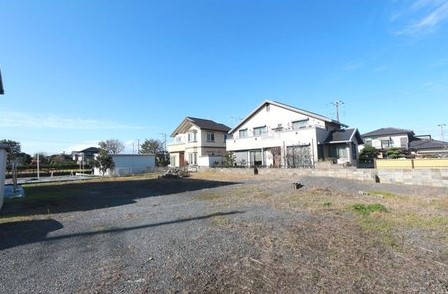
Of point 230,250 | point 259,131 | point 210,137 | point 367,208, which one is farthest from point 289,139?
point 230,250

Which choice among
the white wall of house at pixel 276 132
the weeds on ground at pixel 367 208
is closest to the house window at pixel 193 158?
the white wall of house at pixel 276 132

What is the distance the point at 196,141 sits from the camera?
3114 cm

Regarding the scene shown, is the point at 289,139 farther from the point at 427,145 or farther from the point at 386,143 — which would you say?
the point at 427,145

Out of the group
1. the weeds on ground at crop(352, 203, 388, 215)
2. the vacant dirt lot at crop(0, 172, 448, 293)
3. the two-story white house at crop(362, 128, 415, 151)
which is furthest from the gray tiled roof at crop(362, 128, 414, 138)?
the weeds on ground at crop(352, 203, 388, 215)

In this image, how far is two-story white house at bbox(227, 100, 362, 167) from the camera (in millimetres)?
21234

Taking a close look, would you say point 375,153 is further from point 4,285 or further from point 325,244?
point 4,285

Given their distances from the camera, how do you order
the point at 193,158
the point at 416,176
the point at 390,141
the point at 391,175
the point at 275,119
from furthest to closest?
the point at 390,141 → the point at 193,158 → the point at 275,119 → the point at 391,175 → the point at 416,176

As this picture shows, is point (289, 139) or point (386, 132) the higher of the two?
point (386, 132)

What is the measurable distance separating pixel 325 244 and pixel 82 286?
3.67m

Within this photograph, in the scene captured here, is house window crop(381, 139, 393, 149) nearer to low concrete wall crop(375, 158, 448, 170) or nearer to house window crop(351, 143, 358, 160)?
house window crop(351, 143, 358, 160)

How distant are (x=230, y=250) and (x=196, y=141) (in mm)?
27010

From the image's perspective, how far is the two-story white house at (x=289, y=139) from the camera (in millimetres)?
21234

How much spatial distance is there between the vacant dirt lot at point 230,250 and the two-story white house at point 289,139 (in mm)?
13208

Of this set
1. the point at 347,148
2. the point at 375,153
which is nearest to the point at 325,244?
the point at 347,148
